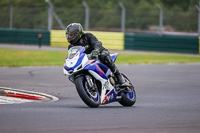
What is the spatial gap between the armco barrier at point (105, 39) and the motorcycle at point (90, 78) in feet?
73.0

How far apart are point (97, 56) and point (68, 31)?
0.71 m

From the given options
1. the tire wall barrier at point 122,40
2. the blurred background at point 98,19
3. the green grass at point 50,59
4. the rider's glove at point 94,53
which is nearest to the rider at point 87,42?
the rider's glove at point 94,53

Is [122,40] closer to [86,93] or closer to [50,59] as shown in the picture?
[50,59]

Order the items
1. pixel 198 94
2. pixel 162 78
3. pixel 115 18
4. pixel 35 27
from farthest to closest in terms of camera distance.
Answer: pixel 115 18, pixel 35 27, pixel 162 78, pixel 198 94

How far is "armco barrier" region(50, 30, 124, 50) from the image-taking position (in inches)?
1292

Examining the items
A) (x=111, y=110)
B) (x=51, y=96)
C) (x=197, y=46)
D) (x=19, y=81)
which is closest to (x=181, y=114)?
(x=111, y=110)

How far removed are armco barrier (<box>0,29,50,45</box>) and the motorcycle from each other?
2558cm

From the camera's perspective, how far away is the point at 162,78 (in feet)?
58.6

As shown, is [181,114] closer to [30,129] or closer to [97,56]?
[97,56]

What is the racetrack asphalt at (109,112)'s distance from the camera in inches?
305

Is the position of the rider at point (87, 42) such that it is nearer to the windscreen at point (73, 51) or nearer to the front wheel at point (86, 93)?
the windscreen at point (73, 51)

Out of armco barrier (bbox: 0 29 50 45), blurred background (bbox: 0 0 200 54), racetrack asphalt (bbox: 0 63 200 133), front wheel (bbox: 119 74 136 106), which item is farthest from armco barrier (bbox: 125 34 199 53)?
front wheel (bbox: 119 74 136 106)

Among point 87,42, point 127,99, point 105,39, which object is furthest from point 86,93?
point 105,39

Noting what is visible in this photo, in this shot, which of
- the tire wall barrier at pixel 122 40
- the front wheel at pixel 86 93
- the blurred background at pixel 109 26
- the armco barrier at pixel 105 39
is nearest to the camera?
the front wheel at pixel 86 93
